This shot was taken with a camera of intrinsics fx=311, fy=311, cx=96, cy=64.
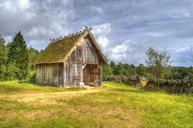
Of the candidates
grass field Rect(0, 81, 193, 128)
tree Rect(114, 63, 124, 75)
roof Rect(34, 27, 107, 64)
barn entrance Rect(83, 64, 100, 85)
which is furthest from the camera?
tree Rect(114, 63, 124, 75)

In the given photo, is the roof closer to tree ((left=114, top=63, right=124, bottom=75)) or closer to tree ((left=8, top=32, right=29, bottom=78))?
tree ((left=8, top=32, right=29, bottom=78))

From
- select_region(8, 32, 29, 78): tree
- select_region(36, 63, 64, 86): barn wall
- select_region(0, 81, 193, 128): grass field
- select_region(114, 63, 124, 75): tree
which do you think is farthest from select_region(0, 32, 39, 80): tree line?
select_region(114, 63, 124, 75): tree

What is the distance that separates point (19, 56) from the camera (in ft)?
233

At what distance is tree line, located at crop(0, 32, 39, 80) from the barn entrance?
27130 millimetres

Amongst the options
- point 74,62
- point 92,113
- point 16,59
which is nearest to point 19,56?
point 16,59

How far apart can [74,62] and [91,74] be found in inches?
186

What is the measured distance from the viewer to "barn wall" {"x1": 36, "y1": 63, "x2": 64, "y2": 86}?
3912 centimetres

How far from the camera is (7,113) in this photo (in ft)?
64.5

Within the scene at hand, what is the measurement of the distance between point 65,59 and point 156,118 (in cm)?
1943

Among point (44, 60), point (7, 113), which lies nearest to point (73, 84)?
point (44, 60)

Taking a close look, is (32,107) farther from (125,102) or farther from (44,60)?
(44,60)

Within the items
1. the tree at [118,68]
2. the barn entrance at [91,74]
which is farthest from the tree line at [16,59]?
the tree at [118,68]

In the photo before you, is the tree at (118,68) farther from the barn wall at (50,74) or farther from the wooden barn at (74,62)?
the wooden barn at (74,62)

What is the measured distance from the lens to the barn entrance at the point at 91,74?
4311 cm
